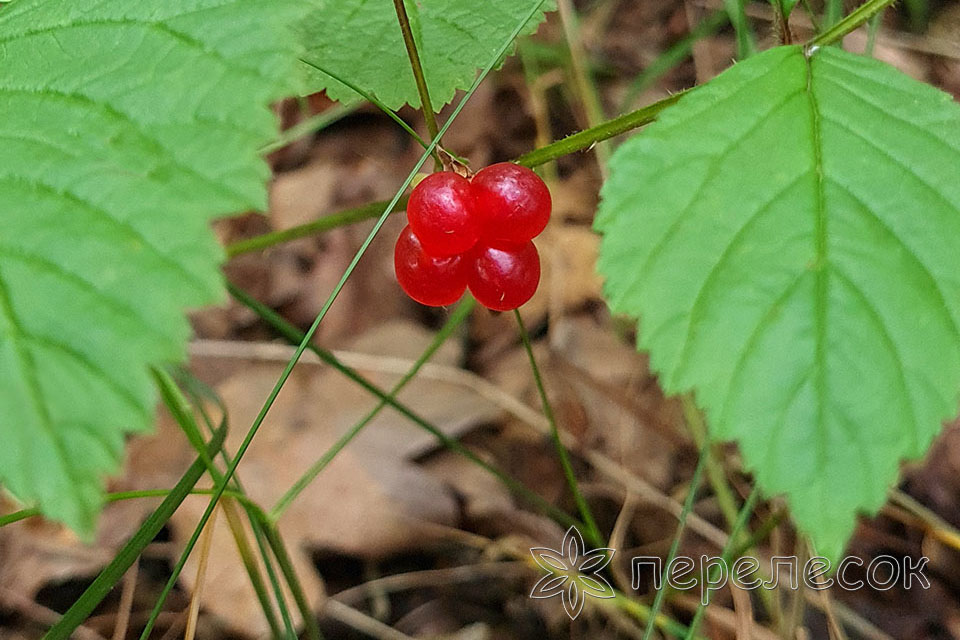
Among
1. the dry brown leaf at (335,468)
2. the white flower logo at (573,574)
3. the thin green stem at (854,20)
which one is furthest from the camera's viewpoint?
the dry brown leaf at (335,468)

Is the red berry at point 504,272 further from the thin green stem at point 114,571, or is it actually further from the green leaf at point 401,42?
the thin green stem at point 114,571

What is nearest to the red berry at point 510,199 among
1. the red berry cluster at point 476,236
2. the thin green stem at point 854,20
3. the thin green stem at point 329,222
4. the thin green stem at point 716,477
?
the red berry cluster at point 476,236

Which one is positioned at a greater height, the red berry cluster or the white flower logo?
the red berry cluster

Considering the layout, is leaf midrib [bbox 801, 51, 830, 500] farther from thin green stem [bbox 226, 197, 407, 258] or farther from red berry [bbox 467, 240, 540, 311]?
thin green stem [bbox 226, 197, 407, 258]

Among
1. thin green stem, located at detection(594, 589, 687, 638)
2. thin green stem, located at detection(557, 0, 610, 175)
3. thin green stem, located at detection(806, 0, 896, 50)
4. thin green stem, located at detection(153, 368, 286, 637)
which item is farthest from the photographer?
thin green stem, located at detection(557, 0, 610, 175)

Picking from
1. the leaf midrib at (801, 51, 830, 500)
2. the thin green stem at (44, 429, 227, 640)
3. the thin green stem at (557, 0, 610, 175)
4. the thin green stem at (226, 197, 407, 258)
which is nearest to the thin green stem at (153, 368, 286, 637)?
the thin green stem at (44, 429, 227, 640)

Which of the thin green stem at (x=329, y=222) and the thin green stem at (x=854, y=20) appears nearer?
the thin green stem at (x=854, y=20)

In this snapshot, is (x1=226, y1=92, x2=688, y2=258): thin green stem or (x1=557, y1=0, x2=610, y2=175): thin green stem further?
(x1=557, y1=0, x2=610, y2=175): thin green stem

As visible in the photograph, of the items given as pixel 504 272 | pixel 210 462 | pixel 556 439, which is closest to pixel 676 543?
pixel 556 439
